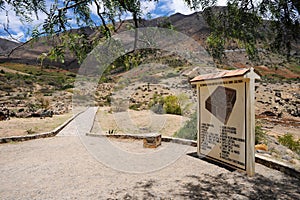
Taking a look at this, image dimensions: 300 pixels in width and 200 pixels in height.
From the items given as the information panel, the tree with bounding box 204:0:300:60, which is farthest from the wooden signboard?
the tree with bounding box 204:0:300:60

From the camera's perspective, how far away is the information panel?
5707 millimetres

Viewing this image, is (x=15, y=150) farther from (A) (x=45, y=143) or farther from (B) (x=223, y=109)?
(B) (x=223, y=109)

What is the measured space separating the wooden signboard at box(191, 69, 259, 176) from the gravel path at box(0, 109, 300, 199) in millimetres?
347

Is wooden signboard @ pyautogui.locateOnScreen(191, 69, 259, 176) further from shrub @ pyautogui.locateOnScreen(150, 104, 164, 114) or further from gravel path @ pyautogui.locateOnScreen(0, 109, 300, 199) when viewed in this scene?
shrub @ pyautogui.locateOnScreen(150, 104, 164, 114)

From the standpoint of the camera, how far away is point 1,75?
42.6 metres

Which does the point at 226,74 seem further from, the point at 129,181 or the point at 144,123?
the point at 144,123

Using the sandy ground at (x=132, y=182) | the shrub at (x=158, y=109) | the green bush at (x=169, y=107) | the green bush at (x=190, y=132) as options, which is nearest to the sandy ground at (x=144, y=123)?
the shrub at (x=158, y=109)

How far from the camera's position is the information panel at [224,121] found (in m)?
5.71

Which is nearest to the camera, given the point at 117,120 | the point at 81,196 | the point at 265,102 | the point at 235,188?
the point at 81,196

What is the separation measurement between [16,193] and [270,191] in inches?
175

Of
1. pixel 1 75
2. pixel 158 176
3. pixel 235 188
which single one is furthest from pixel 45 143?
pixel 1 75

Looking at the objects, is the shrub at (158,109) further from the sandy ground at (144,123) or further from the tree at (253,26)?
the tree at (253,26)

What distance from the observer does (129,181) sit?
539 cm

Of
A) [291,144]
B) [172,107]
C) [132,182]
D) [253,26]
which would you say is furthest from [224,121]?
[172,107]
